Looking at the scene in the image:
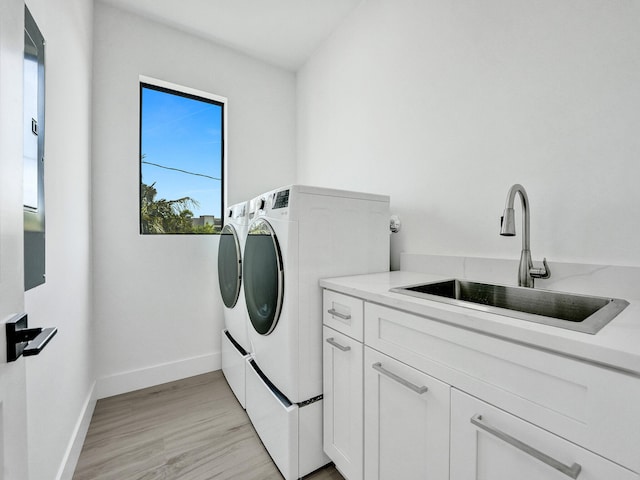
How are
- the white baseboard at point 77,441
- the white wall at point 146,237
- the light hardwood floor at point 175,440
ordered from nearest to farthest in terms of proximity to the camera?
the white baseboard at point 77,441, the light hardwood floor at point 175,440, the white wall at point 146,237

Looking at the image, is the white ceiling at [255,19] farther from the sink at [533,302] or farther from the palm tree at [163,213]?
the sink at [533,302]

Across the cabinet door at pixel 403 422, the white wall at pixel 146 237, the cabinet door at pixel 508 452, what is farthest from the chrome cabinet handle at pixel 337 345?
the white wall at pixel 146 237

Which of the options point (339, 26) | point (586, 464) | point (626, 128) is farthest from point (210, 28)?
point (586, 464)

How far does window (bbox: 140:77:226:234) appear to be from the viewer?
92.0 inches

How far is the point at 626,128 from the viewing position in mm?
1008

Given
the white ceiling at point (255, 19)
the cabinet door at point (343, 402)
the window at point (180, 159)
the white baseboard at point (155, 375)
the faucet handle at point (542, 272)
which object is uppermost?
the white ceiling at point (255, 19)

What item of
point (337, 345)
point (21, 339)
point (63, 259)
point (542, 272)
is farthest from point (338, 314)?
point (63, 259)

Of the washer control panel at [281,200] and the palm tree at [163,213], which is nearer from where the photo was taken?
the washer control panel at [281,200]

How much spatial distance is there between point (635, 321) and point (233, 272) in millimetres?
1902

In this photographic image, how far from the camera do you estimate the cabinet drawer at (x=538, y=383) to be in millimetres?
537

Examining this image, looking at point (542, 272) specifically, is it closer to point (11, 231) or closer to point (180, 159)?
point (11, 231)

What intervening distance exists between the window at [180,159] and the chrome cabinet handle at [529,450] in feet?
7.65

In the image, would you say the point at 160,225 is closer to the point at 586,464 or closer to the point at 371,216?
the point at 371,216

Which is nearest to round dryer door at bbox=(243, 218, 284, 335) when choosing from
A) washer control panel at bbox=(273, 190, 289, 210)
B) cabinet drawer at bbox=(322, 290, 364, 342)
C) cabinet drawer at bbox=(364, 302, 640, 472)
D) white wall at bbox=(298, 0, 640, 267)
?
washer control panel at bbox=(273, 190, 289, 210)
